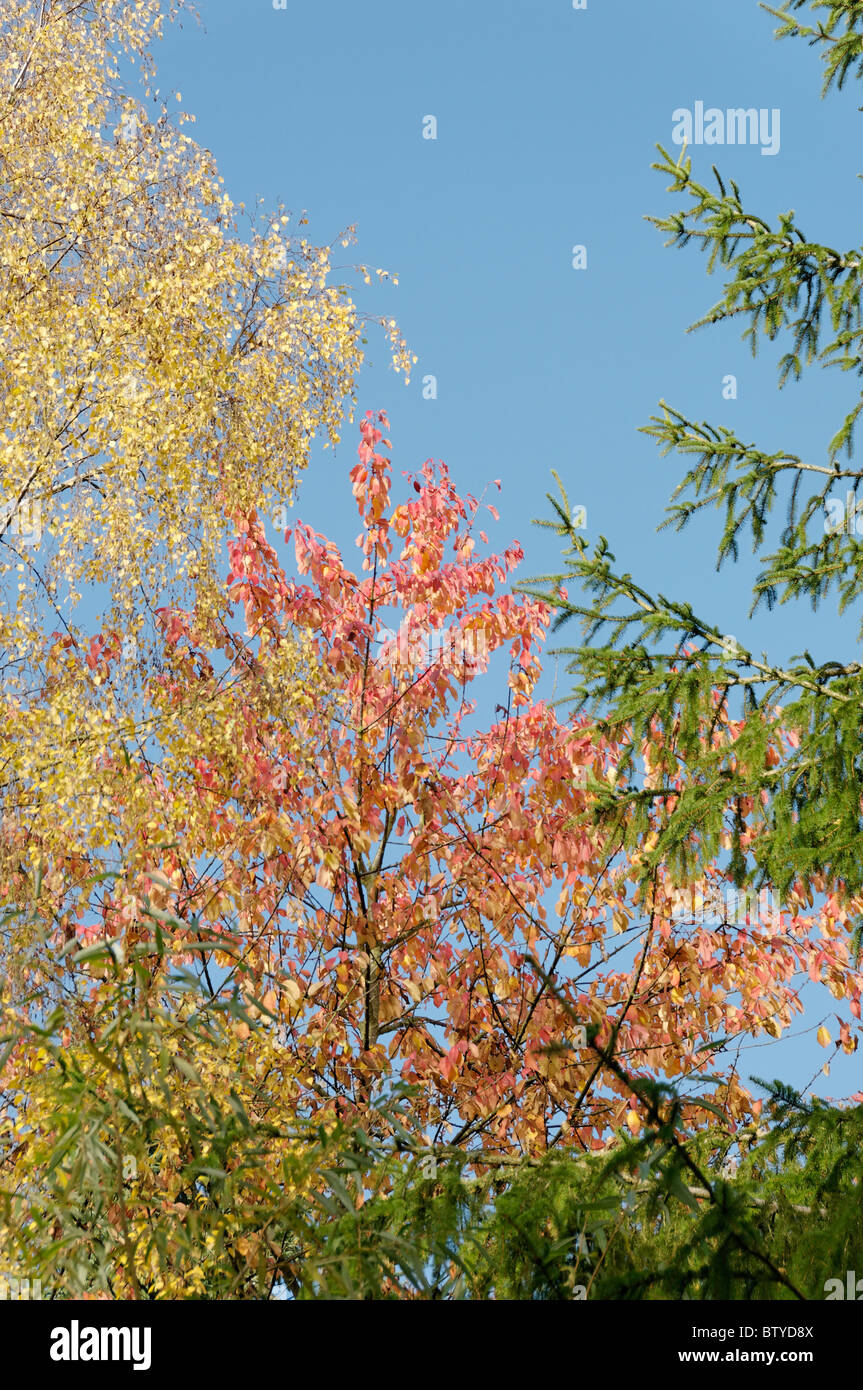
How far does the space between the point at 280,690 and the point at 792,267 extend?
12.8 ft

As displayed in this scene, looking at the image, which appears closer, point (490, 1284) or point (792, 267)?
point (490, 1284)

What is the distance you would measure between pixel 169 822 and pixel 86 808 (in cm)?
51

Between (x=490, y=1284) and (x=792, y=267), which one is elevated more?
(x=792, y=267)

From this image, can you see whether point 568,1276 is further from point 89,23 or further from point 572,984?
point 89,23

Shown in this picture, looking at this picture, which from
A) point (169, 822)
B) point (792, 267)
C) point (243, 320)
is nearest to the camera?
point (792, 267)

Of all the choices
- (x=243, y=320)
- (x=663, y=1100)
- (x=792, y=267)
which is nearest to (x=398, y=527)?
(x=243, y=320)

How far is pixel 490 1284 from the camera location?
316cm

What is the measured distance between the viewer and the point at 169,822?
23.2 feet

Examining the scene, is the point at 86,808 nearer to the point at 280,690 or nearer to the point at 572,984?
the point at 280,690

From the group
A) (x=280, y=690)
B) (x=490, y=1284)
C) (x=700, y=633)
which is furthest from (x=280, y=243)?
(x=490, y=1284)
